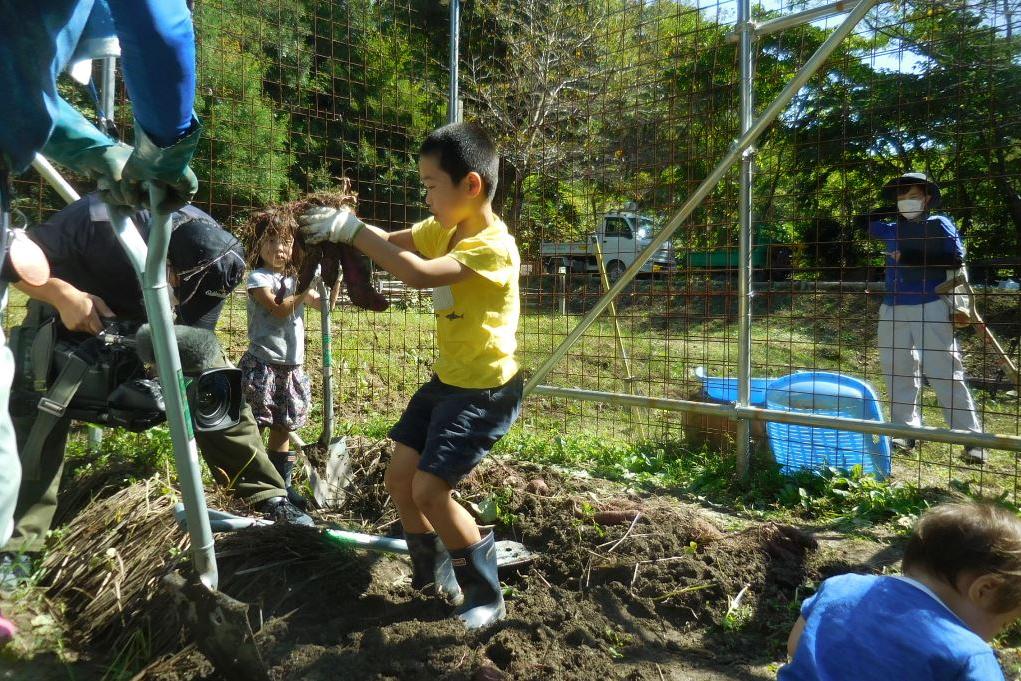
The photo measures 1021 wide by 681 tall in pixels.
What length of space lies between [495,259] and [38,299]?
1769 mm

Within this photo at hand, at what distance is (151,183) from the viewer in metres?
1.92

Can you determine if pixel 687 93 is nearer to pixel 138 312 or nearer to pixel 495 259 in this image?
pixel 495 259

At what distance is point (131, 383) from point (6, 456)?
4.09ft

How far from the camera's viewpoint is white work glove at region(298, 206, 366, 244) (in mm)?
2572

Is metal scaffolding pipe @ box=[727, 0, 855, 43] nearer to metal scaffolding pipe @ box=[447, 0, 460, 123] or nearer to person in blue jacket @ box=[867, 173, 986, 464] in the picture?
person in blue jacket @ box=[867, 173, 986, 464]

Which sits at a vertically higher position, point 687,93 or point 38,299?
point 687,93

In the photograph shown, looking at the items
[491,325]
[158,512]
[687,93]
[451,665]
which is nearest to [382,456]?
[158,512]

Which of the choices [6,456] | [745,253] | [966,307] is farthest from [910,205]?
[6,456]

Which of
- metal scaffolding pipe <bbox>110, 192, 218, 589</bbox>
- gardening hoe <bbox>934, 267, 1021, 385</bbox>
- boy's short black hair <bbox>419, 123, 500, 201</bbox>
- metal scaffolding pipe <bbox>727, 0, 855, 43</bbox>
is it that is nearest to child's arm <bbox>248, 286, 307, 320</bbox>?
boy's short black hair <bbox>419, 123, 500, 201</bbox>

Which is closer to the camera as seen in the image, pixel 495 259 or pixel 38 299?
pixel 495 259

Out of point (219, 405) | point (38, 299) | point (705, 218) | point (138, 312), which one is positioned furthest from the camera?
point (705, 218)

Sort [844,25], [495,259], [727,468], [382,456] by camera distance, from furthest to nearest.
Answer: [727,468] → [382,456] → [844,25] → [495,259]

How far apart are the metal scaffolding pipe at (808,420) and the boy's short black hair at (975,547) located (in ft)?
7.67

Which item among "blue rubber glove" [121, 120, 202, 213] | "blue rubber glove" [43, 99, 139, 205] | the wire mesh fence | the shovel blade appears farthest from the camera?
the wire mesh fence
